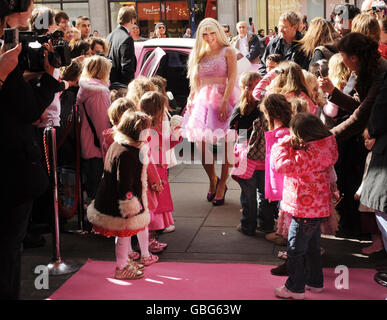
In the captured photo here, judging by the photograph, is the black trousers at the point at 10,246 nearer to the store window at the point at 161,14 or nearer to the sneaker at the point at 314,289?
the sneaker at the point at 314,289

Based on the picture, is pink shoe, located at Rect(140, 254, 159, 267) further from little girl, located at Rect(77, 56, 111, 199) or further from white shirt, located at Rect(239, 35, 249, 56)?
white shirt, located at Rect(239, 35, 249, 56)

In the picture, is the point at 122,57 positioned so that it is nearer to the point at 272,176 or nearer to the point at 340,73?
the point at 340,73

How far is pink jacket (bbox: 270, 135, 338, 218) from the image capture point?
400 centimetres

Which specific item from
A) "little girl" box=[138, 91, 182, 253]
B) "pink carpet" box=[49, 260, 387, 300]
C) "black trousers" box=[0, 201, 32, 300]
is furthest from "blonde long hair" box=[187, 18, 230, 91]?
"black trousers" box=[0, 201, 32, 300]

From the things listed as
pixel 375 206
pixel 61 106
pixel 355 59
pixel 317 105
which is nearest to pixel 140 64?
pixel 61 106

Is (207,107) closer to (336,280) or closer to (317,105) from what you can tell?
(317,105)

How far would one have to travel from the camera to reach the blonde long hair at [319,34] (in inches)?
259

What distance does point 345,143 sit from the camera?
18.0 feet

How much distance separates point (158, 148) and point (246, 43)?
9362mm

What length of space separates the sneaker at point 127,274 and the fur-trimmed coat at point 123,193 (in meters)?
0.32

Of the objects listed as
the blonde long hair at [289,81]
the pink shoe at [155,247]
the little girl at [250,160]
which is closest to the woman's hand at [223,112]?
the little girl at [250,160]

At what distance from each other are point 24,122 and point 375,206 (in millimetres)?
2296

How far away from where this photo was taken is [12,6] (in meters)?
3.21

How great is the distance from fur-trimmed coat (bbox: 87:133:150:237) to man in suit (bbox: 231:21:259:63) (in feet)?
30.0
